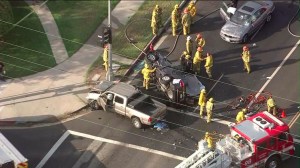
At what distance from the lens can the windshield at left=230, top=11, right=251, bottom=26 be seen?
1266 inches

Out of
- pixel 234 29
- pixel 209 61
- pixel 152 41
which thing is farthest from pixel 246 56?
pixel 152 41

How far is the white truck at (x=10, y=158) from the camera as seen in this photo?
21953mm

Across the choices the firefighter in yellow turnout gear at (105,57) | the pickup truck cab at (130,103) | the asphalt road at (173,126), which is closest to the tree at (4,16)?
the firefighter in yellow turnout gear at (105,57)

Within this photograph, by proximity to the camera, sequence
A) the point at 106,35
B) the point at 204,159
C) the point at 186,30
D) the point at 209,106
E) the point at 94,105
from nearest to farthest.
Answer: the point at 204,159 → the point at 209,106 → the point at 106,35 → the point at 94,105 → the point at 186,30

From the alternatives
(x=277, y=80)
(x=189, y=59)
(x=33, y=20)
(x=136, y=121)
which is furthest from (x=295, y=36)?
(x=33, y=20)

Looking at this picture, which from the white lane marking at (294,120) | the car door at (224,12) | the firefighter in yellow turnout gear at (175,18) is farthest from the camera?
the car door at (224,12)

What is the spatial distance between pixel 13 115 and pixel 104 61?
17.8 ft

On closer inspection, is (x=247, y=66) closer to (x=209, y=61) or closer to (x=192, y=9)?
(x=209, y=61)

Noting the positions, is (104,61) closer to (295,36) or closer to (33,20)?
(33,20)

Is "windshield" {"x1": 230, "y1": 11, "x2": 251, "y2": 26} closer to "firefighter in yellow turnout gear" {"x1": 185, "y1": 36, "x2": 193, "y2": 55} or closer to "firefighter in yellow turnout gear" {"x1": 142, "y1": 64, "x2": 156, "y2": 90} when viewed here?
"firefighter in yellow turnout gear" {"x1": 185, "y1": 36, "x2": 193, "y2": 55}

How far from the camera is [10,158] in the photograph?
72.8 ft

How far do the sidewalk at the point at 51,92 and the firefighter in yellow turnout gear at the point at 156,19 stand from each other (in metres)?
2.62

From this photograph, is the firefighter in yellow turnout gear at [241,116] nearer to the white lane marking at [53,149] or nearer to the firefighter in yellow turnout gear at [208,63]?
the firefighter in yellow turnout gear at [208,63]

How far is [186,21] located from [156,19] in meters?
1.63
